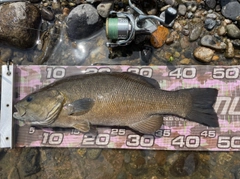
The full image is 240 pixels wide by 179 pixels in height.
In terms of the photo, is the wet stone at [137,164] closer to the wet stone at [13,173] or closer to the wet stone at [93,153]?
the wet stone at [93,153]

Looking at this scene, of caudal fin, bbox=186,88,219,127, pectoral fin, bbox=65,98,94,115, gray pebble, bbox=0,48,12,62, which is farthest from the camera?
gray pebble, bbox=0,48,12,62

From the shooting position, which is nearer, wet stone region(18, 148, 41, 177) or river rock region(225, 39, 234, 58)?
river rock region(225, 39, 234, 58)

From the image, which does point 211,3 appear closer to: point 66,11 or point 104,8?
point 104,8

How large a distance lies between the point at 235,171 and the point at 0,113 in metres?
3.14

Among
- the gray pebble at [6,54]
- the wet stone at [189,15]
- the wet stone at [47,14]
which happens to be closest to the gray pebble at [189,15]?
the wet stone at [189,15]

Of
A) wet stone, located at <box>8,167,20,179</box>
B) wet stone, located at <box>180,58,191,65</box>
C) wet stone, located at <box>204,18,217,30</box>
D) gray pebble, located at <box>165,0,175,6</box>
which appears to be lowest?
wet stone, located at <box>8,167,20,179</box>

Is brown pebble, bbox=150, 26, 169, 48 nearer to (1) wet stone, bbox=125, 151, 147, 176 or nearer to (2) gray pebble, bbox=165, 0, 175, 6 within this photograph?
(2) gray pebble, bbox=165, 0, 175, 6

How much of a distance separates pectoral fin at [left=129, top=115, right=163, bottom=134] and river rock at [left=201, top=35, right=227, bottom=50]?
1145mm

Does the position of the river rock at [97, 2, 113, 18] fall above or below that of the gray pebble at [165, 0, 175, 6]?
below

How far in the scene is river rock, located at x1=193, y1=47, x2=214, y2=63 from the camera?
11.2 ft

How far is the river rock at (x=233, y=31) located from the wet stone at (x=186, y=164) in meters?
1.60

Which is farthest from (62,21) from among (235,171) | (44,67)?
(235,171)

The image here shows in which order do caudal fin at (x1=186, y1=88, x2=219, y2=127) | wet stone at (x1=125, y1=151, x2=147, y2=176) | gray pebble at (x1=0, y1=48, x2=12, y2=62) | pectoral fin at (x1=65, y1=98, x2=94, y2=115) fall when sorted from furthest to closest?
gray pebble at (x1=0, y1=48, x2=12, y2=62), wet stone at (x1=125, y1=151, x2=147, y2=176), caudal fin at (x1=186, y1=88, x2=219, y2=127), pectoral fin at (x1=65, y1=98, x2=94, y2=115)

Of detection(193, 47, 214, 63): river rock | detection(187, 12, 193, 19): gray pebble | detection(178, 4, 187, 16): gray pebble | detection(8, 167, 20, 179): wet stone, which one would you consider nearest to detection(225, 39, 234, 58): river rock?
detection(193, 47, 214, 63): river rock
